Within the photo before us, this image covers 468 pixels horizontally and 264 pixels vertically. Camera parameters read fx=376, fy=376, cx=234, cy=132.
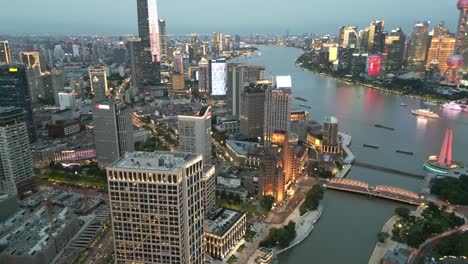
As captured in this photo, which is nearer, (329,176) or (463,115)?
(329,176)

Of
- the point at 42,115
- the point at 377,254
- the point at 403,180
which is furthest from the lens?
the point at 42,115

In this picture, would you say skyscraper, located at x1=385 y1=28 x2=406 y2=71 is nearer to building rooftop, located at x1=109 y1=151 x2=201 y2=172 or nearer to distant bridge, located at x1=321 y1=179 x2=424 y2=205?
distant bridge, located at x1=321 y1=179 x2=424 y2=205

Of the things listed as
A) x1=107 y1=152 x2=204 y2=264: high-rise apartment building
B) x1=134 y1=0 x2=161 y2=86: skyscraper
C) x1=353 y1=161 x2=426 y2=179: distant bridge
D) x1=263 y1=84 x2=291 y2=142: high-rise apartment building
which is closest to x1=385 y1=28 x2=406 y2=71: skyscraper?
x1=134 y1=0 x2=161 y2=86: skyscraper

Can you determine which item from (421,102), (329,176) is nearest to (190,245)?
(329,176)

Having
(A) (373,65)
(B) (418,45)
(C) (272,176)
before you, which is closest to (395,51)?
(B) (418,45)

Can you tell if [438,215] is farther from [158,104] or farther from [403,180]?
[158,104]

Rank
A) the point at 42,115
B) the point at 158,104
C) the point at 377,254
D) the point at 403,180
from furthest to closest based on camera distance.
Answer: the point at 158,104 → the point at 42,115 → the point at 403,180 → the point at 377,254

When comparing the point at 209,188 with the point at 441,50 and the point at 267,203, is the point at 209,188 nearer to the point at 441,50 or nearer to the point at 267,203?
the point at 267,203
